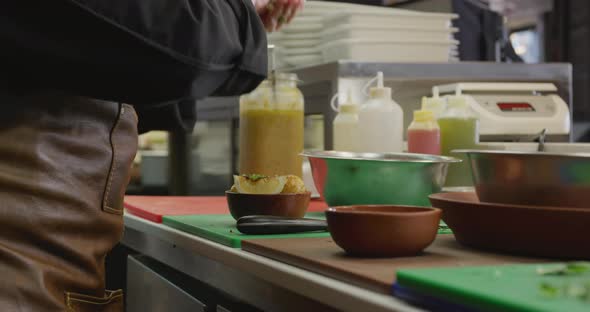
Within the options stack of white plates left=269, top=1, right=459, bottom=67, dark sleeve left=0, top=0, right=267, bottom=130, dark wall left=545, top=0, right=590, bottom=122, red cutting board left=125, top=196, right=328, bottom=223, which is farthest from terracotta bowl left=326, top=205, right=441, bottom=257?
dark wall left=545, top=0, right=590, bottom=122

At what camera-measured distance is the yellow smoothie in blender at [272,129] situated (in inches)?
70.7

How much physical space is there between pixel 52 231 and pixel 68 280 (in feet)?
0.27

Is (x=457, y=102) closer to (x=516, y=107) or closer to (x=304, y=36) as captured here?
(x=516, y=107)

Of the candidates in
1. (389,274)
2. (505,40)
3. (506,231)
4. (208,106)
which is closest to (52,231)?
(389,274)

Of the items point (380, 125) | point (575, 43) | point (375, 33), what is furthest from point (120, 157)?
point (575, 43)

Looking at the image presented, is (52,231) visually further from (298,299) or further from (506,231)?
(506,231)

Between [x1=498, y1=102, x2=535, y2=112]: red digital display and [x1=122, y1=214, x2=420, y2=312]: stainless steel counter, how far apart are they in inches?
55.9

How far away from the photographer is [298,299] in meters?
0.88

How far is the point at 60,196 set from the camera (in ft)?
3.57

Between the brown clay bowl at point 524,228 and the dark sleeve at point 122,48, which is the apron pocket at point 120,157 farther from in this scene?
the brown clay bowl at point 524,228

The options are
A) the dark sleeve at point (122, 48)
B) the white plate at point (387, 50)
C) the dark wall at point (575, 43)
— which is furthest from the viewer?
the dark wall at point (575, 43)

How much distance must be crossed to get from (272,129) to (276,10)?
0.36 m

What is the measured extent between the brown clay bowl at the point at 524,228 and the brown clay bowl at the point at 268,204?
1.20 feet

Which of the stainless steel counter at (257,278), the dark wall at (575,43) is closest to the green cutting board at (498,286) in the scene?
the stainless steel counter at (257,278)
